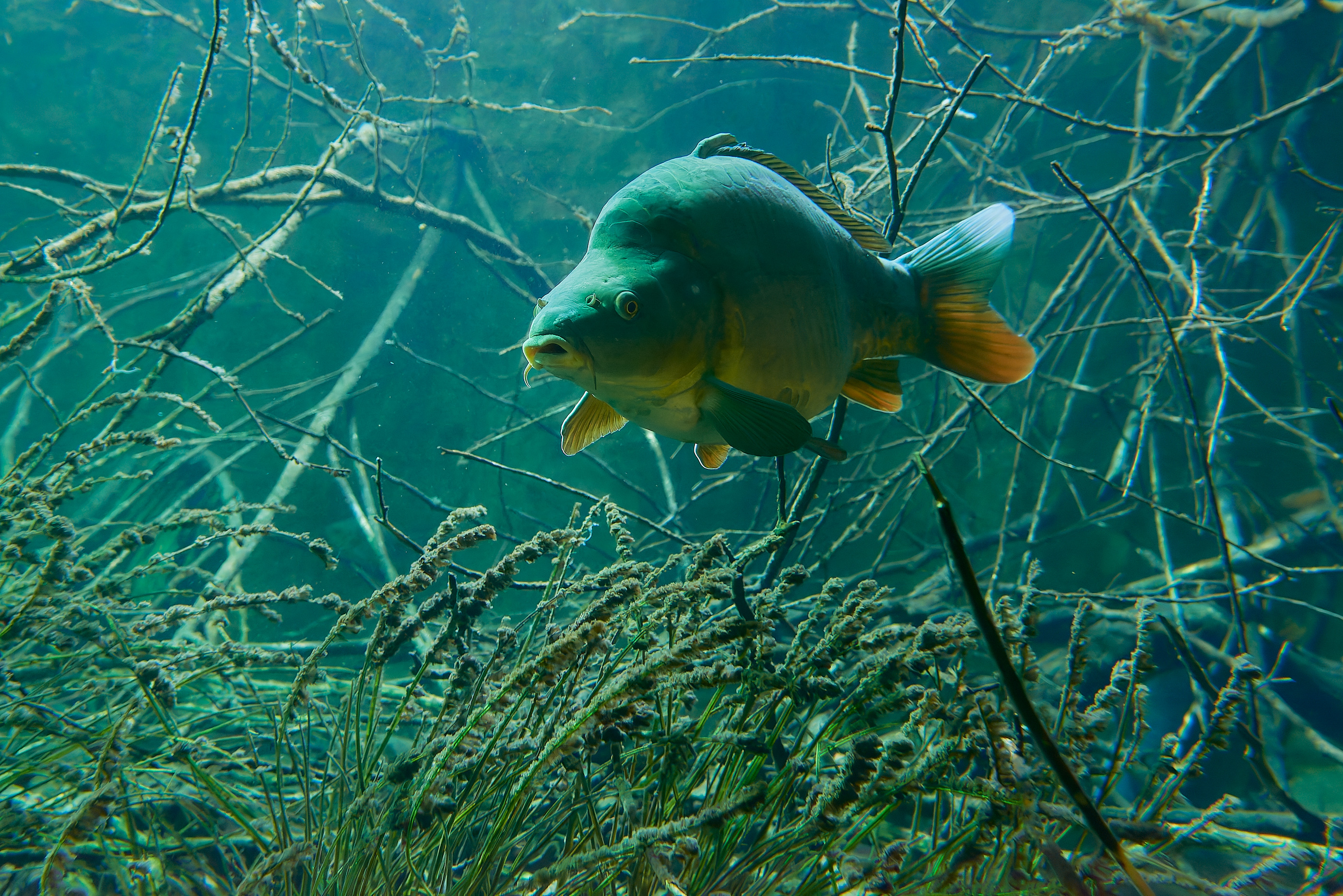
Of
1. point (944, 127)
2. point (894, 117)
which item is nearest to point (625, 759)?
point (894, 117)

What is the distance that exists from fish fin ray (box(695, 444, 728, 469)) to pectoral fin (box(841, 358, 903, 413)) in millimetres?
261

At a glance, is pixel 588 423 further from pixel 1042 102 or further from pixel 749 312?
pixel 1042 102

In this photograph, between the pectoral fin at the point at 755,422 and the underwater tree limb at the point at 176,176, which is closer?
the pectoral fin at the point at 755,422

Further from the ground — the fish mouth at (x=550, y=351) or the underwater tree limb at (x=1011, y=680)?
the fish mouth at (x=550, y=351)

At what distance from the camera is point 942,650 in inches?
49.2

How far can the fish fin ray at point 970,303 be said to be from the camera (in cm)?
Answer: 96

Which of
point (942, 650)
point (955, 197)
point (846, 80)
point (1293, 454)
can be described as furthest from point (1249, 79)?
point (942, 650)

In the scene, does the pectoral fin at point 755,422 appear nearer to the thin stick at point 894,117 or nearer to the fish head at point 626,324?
the fish head at point 626,324

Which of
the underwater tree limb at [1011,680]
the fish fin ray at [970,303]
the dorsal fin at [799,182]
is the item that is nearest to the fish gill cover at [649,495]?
the underwater tree limb at [1011,680]

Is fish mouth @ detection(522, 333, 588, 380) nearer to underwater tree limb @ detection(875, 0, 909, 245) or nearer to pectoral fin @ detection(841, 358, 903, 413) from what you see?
pectoral fin @ detection(841, 358, 903, 413)

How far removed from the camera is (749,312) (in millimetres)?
847

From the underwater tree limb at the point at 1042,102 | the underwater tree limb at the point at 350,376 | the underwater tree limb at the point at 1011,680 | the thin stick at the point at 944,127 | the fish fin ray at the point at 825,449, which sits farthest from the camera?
the underwater tree limb at the point at 350,376

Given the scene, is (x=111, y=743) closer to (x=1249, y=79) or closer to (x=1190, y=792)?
(x=1190, y=792)

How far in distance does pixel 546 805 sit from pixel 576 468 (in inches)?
235
